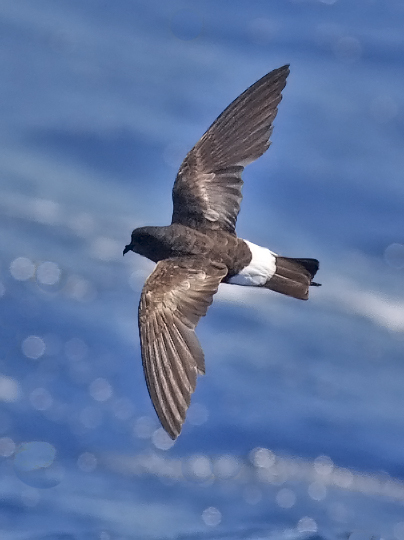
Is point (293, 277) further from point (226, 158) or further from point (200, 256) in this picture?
point (226, 158)

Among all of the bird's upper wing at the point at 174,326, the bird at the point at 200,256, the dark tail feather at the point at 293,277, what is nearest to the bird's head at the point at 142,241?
the bird at the point at 200,256

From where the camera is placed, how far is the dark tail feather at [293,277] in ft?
10.5

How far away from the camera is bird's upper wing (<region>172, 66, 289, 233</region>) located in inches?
132

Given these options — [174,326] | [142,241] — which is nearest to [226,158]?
[142,241]

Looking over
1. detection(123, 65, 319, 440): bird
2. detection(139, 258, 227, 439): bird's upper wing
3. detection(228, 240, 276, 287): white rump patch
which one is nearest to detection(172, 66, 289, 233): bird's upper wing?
detection(123, 65, 319, 440): bird

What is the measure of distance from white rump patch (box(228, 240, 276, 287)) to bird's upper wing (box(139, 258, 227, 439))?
0.34 ft

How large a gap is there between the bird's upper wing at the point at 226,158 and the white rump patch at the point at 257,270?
198 mm

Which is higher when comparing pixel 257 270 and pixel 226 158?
pixel 226 158

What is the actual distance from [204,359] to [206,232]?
624mm

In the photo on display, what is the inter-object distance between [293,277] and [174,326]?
524 millimetres

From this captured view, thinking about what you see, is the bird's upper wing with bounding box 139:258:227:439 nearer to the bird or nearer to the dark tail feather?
the bird

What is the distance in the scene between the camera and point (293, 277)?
128 inches

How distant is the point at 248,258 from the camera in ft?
10.5

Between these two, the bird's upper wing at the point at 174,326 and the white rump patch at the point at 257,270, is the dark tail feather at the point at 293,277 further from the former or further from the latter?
the bird's upper wing at the point at 174,326
